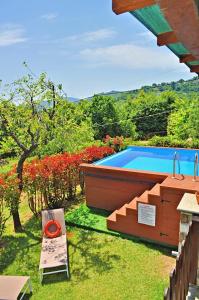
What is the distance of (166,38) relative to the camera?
222cm

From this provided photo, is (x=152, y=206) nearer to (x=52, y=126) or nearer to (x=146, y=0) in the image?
(x=52, y=126)

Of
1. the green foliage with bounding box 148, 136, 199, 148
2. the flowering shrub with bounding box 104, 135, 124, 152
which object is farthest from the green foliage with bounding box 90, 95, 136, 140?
the flowering shrub with bounding box 104, 135, 124, 152

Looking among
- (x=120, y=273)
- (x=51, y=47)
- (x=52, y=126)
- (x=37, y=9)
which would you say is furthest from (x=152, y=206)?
(x=51, y=47)

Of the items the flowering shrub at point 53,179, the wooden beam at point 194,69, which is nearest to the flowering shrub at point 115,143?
the flowering shrub at point 53,179

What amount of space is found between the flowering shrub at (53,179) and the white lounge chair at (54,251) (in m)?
1.35

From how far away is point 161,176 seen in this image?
7.92 metres

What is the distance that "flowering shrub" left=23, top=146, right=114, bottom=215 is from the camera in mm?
8453

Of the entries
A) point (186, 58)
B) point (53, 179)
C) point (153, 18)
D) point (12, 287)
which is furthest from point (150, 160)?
point (153, 18)

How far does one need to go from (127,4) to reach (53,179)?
8444 millimetres

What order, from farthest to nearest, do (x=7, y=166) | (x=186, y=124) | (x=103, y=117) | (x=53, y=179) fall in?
(x=103, y=117)
(x=186, y=124)
(x=7, y=166)
(x=53, y=179)

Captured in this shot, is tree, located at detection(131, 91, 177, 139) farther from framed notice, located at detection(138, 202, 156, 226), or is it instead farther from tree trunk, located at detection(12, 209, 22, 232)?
tree trunk, located at detection(12, 209, 22, 232)

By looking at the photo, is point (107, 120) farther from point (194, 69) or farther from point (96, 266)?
point (194, 69)

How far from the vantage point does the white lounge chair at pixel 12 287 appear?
15.9ft

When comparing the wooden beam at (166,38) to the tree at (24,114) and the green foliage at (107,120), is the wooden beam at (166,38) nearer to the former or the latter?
the tree at (24,114)
